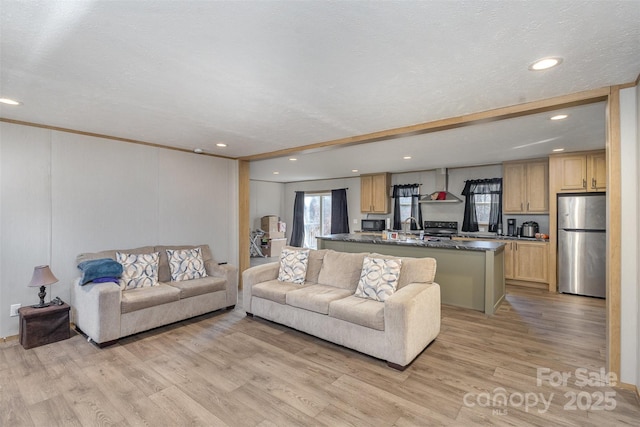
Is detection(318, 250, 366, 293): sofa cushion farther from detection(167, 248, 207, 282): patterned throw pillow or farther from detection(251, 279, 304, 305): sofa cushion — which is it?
detection(167, 248, 207, 282): patterned throw pillow

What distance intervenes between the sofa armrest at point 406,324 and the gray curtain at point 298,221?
7.22 m

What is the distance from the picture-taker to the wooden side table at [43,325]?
124 inches

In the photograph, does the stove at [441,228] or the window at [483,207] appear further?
the stove at [441,228]

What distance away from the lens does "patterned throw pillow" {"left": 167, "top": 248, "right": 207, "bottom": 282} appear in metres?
4.17

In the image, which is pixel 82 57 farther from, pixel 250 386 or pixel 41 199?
pixel 250 386

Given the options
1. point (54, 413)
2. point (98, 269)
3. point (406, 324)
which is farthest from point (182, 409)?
point (98, 269)

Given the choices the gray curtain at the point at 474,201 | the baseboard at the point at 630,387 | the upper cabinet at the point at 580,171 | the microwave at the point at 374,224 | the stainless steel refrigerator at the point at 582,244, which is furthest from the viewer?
the microwave at the point at 374,224

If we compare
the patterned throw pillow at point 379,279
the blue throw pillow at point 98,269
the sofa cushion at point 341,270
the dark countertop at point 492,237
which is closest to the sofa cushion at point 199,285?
the blue throw pillow at point 98,269

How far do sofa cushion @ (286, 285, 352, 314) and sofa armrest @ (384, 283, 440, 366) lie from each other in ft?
2.38

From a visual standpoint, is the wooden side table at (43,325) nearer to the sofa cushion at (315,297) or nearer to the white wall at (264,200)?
the sofa cushion at (315,297)

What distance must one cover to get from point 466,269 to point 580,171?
288 centimetres

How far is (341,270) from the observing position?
3.85 metres

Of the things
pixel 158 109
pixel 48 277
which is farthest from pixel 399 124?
pixel 48 277

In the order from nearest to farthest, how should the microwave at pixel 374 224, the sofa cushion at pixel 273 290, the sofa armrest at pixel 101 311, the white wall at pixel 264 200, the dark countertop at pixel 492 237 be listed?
the sofa armrest at pixel 101 311
the sofa cushion at pixel 273 290
the dark countertop at pixel 492 237
the microwave at pixel 374 224
the white wall at pixel 264 200
